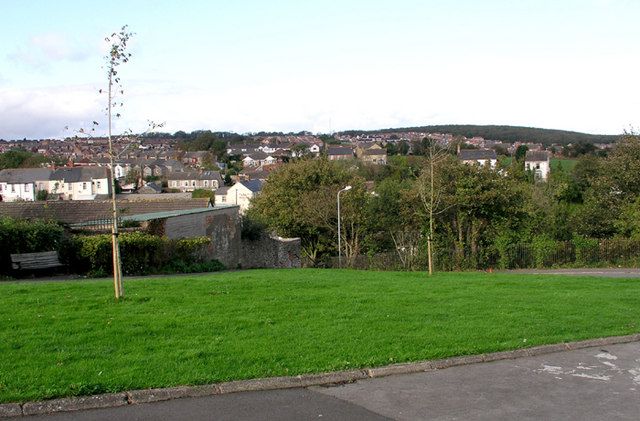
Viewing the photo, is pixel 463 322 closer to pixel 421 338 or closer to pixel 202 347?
pixel 421 338

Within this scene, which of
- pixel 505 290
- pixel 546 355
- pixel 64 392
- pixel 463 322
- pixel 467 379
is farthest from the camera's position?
pixel 505 290

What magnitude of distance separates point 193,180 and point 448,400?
4375 inches

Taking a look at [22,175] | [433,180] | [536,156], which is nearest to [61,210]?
[433,180]

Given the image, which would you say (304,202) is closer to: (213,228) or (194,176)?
(213,228)

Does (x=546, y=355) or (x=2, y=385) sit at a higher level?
(x=2, y=385)

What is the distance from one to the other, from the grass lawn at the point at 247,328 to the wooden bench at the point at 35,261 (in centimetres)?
565

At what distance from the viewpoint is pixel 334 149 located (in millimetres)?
149625

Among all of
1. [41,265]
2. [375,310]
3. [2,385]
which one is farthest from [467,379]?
[41,265]

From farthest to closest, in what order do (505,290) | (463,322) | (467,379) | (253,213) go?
1. (253,213)
2. (505,290)
3. (463,322)
4. (467,379)

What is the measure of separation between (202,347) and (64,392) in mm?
1927

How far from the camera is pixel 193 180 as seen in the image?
116 meters

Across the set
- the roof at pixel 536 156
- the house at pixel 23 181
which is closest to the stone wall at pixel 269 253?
the house at pixel 23 181

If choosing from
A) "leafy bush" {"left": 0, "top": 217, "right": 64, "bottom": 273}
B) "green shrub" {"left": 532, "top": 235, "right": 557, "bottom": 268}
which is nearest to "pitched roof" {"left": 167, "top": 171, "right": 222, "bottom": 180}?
"green shrub" {"left": 532, "top": 235, "right": 557, "bottom": 268}

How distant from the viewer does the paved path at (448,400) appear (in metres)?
6.42
